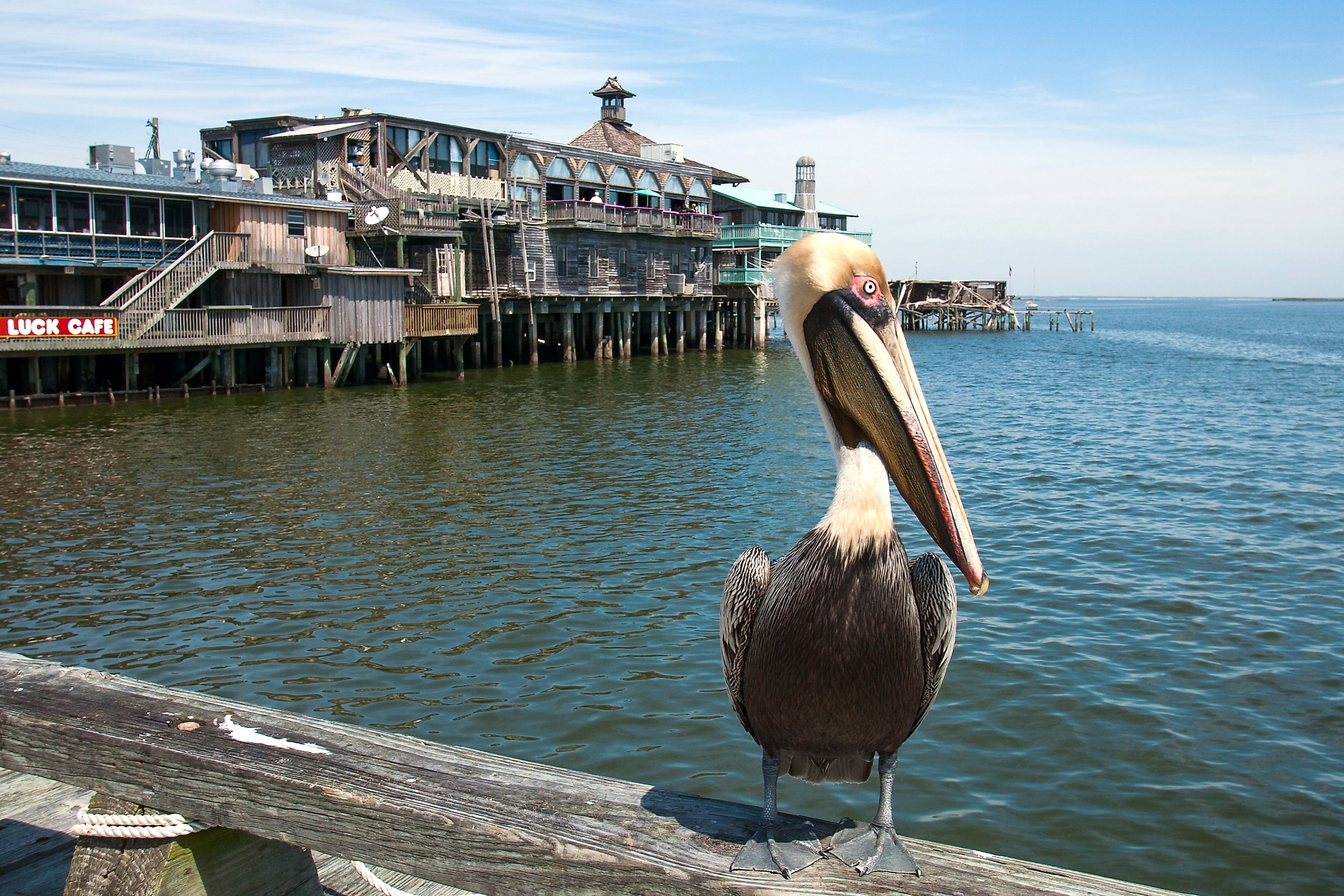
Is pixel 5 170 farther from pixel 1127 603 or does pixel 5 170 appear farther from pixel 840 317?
pixel 840 317

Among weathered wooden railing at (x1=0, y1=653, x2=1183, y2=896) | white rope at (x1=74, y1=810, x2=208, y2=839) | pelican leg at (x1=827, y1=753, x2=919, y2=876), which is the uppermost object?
weathered wooden railing at (x1=0, y1=653, x2=1183, y2=896)

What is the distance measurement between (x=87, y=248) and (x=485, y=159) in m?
19.9

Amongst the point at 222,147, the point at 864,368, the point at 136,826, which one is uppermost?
the point at 222,147

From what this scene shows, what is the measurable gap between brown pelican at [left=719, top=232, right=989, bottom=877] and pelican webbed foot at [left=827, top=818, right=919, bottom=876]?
2 centimetres

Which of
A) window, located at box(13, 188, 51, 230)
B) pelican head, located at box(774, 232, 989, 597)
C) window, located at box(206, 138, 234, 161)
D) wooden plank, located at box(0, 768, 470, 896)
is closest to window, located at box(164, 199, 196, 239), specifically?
window, located at box(13, 188, 51, 230)

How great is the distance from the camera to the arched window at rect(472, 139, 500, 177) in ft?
151

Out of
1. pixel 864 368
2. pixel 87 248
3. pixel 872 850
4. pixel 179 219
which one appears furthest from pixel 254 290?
pixel 872 850

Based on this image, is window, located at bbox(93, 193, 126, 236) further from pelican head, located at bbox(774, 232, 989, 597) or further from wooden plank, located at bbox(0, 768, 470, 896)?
pelican head, located at bbox(774, 232, 989, 597)

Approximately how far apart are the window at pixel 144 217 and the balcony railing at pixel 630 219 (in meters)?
16.6

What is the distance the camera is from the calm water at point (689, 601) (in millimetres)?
8055

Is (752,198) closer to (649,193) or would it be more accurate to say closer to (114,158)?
(649,193)

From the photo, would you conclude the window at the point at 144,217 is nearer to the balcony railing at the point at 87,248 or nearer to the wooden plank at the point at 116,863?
the balcony railing at the point at 87,248

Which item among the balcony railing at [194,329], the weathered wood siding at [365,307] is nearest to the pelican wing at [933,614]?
the balcony railing at [194,329]

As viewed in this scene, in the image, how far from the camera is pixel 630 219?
48.2 m
